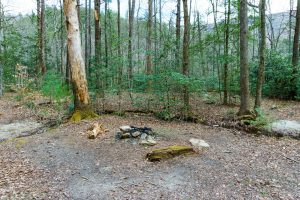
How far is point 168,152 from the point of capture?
5.43m

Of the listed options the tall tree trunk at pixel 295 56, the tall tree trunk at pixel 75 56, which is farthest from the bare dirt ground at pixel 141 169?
the tall tree trunk at pixel 295 56

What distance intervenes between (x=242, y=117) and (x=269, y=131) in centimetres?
109

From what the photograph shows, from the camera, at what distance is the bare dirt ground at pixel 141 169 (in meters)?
4.17

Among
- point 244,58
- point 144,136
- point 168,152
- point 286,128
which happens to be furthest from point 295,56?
point 168,152

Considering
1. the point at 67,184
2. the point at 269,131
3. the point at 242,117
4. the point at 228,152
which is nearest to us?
the point at 67,184

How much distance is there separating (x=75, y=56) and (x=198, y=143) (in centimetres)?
443

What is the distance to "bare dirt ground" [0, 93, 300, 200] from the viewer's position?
4.17 meters

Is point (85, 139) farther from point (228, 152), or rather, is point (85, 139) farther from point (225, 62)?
point (225, 62)

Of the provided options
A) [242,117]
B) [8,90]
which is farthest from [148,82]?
[8,90]

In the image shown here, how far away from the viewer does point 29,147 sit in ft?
20.2

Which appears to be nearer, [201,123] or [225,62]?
[201,123]

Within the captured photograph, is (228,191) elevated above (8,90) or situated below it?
below

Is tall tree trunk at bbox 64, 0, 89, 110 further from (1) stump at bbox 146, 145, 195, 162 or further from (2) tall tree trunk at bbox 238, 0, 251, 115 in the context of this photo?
(2) tall tree trunk at bbox 238, 0, 251, 115

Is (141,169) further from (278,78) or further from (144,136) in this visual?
(278,78)
